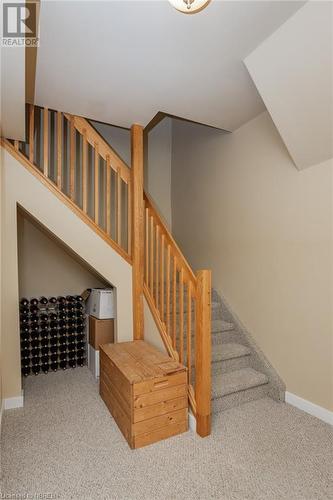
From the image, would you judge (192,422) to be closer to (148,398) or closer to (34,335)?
(148,398)

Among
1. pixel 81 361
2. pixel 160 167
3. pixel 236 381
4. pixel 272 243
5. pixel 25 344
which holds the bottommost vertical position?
pixel 81 361

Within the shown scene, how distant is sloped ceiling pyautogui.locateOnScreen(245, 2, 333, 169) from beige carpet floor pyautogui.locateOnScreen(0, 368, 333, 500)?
2.10 m

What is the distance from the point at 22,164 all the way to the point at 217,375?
8.64 ft

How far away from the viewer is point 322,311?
7.62ft

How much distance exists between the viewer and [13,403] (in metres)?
2.52

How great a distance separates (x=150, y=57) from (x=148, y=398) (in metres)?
2.36

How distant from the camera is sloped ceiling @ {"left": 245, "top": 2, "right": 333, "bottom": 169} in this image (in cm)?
169

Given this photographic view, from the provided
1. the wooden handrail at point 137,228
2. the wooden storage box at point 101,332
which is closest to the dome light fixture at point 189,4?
the wooden handrail at point 137,228

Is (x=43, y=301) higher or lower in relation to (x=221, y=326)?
higher

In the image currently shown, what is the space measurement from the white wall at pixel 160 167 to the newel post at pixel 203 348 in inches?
102

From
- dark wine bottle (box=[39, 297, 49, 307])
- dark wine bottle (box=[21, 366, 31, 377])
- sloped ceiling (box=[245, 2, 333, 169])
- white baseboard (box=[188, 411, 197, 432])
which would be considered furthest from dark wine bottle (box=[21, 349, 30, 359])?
sloped ceiling (box=[245, 2, 333, 169])

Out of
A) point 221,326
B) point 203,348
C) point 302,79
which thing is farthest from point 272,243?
point 302,79

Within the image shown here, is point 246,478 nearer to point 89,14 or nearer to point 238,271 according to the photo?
point 238,271

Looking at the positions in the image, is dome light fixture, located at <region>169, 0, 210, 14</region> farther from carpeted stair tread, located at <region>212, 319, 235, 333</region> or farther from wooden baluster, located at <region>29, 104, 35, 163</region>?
carpeted stair tread, located at <region>212, 319, 235, 333</region>
